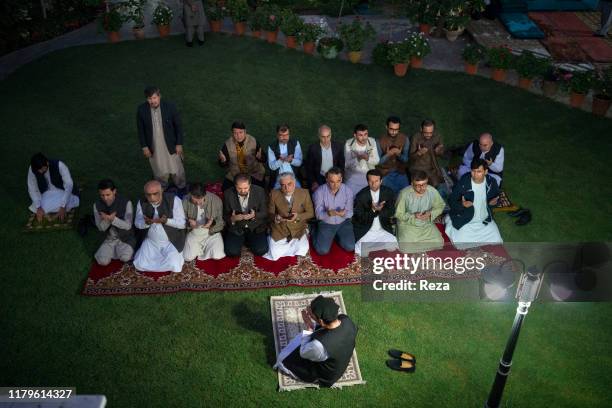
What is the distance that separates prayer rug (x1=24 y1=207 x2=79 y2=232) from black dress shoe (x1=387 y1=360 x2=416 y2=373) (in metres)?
5.70

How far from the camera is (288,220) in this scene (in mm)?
8945

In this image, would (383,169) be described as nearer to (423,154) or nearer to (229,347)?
(423,154)

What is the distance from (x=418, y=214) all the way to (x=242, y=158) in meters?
3.19

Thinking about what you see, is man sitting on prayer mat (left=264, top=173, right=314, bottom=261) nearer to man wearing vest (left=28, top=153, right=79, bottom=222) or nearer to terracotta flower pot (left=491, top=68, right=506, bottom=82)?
man wearing vest (left=28, top=153, right=79, bottom=222)

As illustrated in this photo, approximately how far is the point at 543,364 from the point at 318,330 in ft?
10.3

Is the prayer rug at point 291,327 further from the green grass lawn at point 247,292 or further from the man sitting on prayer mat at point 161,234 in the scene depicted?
the man sitting on prayer mat at point 161,234

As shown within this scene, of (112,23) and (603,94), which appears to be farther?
(112,23)

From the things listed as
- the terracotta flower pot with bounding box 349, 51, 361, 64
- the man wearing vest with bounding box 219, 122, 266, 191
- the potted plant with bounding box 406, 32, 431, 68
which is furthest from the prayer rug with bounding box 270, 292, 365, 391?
the terracotta flower pot with bounding box 349, 51, 361, 64

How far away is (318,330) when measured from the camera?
6.54m

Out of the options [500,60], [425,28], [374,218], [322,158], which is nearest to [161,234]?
[322,158]

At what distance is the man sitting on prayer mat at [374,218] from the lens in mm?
9055

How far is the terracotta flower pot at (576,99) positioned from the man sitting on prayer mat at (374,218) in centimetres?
643

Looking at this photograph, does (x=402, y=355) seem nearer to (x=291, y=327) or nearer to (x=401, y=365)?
(x=401, y=365)

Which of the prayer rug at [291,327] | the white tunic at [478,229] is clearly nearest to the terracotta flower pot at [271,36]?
the white tunic at [478,229]
